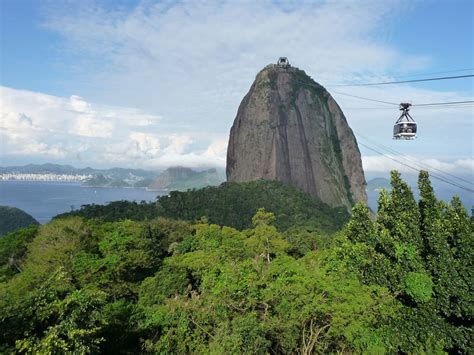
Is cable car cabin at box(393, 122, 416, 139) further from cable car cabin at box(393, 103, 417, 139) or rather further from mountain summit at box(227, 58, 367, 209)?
mountain summit at box(227, 58, 367, 209)

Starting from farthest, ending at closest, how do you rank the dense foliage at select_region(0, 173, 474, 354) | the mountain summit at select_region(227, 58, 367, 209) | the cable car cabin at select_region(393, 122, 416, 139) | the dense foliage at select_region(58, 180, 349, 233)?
the mountain summit at select_region(227, 58, 367, 209)
the dense foliage at select_region(58, 180, 349, 233)
the cable car cabin at select_region(393, 122, 416, 139)
the dense foliage at select_region(0, 173, 474, 354)

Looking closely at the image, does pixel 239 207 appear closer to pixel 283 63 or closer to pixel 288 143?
pixel 288 143

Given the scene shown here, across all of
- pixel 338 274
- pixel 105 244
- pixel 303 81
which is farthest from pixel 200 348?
pixel 303 81

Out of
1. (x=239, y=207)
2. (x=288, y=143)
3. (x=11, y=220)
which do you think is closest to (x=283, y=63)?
(x=288, y=143)

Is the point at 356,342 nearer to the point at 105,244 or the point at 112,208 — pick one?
the point at 105,244

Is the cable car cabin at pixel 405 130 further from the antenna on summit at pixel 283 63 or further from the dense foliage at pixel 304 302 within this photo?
the antenna on summit at pixel 283 63

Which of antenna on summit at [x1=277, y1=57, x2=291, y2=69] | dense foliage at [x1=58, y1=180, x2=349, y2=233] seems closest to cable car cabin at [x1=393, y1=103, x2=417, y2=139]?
dense foliage at [x1=58, y1=180, x2=349, y2=233]

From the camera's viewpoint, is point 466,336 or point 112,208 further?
point 112,208
